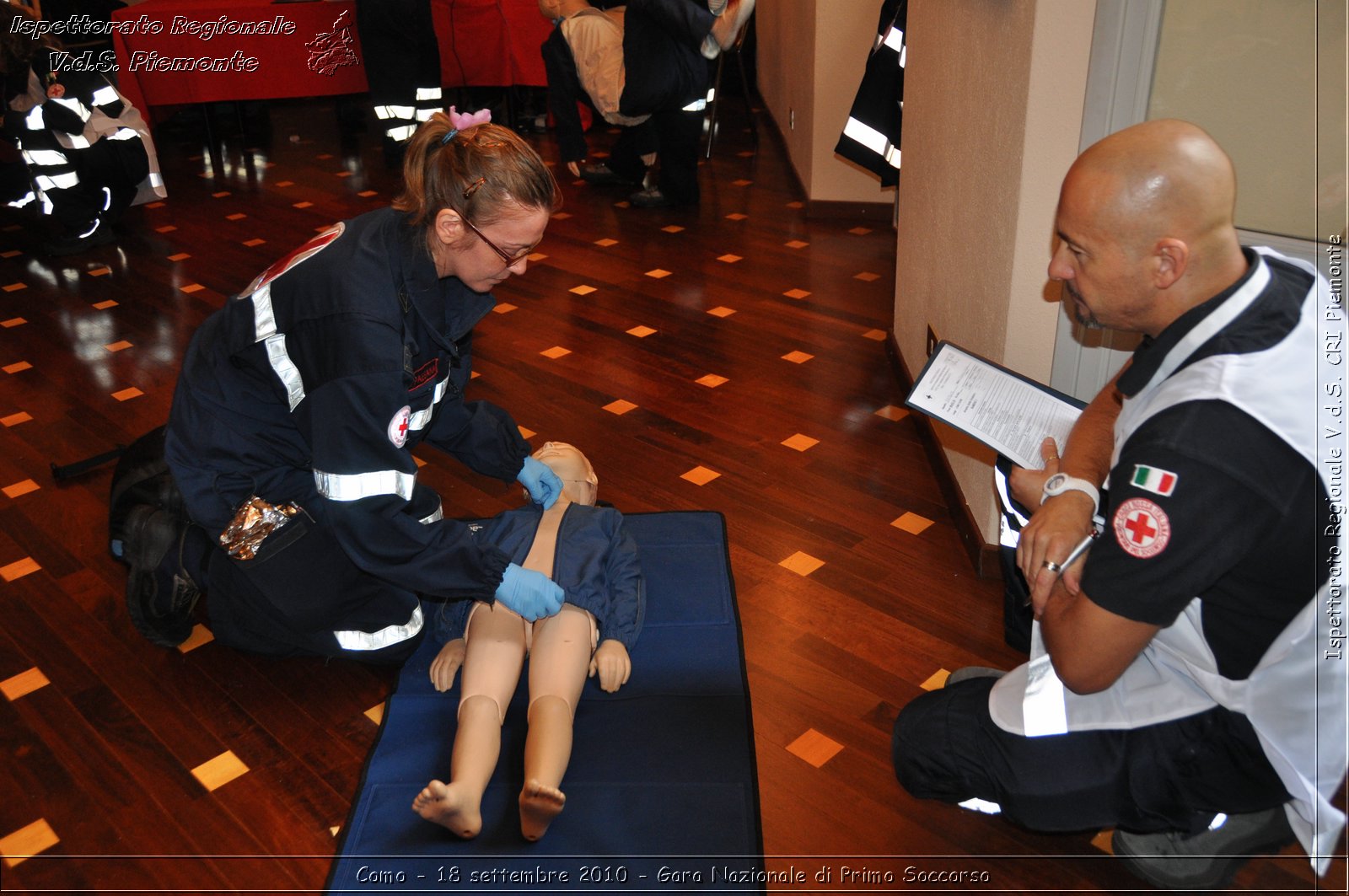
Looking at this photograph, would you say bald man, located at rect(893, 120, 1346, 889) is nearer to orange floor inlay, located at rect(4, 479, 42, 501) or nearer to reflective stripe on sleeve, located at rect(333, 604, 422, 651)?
reflective stripe on sleeve, located at rect(333, 604, 422, 651)

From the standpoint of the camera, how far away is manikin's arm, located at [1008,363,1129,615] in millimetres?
1548

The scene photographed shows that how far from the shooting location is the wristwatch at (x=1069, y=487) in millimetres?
1613

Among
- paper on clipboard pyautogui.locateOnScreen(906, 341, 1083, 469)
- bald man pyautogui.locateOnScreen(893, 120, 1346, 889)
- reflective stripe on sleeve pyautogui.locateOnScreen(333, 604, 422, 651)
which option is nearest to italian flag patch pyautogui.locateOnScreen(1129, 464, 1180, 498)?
bald man pyautogui.locateOnScreen(893, 120, 1346, 889)

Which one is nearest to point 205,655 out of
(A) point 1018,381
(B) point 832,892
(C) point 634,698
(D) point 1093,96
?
(C) point 634,698

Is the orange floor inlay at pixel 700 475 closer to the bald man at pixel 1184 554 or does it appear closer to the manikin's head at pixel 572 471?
the manikin's head at pixel 572 471

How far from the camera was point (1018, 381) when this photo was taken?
1940mm

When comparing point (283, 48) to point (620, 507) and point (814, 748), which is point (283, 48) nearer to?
point (620, 507)

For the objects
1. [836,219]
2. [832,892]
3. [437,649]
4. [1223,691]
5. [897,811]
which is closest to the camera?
[1223,691]

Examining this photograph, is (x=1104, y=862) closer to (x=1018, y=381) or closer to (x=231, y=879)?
(x=1018, y=381)

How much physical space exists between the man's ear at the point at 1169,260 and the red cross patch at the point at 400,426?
A: 4.03 feet

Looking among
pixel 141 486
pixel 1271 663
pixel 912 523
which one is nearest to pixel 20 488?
pixel 141 486

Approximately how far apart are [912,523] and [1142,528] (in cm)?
140

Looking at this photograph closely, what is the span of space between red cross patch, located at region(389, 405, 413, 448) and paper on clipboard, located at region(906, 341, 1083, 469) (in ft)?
3.05

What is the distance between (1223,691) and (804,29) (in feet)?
14.7
